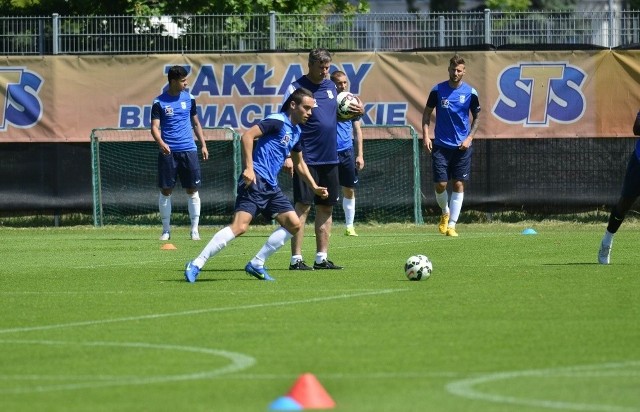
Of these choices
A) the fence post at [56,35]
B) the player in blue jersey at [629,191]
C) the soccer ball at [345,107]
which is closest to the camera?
the player in blue jersey at [629,191]

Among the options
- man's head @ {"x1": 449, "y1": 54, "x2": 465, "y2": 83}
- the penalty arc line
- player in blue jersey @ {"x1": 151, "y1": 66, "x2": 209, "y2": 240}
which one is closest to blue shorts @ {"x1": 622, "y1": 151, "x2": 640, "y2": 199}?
the penalty arc line

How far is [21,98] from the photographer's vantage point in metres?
25.3

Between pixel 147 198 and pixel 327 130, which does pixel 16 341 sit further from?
pixel 147 198

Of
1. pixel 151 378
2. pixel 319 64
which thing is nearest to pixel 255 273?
pixel 319 64

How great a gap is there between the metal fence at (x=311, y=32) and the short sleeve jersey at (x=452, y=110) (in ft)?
12.4

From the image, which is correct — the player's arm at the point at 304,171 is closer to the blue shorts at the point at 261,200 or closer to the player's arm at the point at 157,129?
the blue shorts at the point at 261,200

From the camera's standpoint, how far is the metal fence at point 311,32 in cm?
2452

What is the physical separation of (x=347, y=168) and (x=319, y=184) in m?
5.07

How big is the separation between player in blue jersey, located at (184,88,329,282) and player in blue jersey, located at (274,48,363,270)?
1010mm

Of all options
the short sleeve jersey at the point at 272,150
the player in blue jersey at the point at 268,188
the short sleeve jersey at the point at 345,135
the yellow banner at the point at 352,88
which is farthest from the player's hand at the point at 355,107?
the yellow banner at the point at 352,88

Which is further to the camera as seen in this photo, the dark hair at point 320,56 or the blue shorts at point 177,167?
the blue shorts at point 177,167

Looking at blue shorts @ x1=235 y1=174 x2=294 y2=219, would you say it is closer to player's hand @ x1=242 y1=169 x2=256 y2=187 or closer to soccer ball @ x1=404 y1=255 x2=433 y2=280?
player's hand @ x1=242 y1=169 x2=256 y2=187

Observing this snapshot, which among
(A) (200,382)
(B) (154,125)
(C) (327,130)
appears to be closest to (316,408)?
(A) (200,382)

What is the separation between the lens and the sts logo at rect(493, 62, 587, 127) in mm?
24188
